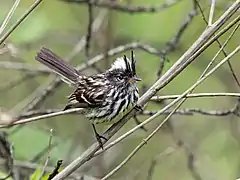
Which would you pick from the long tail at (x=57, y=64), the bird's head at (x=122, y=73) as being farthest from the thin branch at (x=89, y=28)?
the bird's head at (x=122, y=73)

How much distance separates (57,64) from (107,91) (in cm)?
54

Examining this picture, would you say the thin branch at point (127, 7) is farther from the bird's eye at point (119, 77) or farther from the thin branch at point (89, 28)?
the bird's eye at point (119, 77)

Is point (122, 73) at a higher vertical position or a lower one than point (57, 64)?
lower

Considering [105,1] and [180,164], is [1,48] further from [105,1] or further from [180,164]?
[180,164]

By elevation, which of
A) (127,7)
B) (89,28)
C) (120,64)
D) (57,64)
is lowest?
(120,64)

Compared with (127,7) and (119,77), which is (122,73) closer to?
(119,77)

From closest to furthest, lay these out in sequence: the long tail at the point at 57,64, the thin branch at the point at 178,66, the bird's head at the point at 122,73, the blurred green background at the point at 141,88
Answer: the thin branch at the point at 178,66 → the bird's head at the point at 122,73 → the long tail at the point at 57,64 → the blurred green background at the point at 141,88

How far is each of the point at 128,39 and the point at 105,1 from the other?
113 centimetres

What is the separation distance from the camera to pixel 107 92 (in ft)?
13.3

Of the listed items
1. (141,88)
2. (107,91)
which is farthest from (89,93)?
(141,88)

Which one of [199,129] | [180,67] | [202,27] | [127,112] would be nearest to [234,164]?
[199,129]

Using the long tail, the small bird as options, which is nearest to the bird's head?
the small bird

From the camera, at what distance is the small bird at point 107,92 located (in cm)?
371

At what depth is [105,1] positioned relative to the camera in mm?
5008
